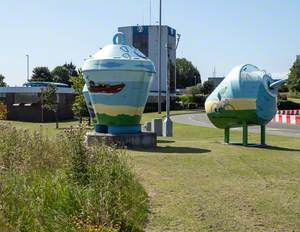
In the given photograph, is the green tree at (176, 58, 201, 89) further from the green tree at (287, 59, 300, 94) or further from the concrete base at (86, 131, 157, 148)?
the concrete base at (86, 131, 157, 148)

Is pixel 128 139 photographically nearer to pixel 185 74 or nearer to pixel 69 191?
pixel 69 191

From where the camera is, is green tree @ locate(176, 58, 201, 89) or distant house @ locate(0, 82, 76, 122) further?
green tree @ locate(176, 58, 201, 89)

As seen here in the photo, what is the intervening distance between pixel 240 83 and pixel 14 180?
12783 mm

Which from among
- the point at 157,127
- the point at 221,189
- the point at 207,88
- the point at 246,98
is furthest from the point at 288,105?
the point at 221,189

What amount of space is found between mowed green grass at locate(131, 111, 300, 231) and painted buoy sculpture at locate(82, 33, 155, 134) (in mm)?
2807

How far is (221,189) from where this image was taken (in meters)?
9.88

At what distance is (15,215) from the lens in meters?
6.40

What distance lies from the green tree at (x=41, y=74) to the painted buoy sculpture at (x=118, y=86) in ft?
362

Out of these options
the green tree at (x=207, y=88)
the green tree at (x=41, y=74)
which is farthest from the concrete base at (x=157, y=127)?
the green tree at (x=41, y=74)

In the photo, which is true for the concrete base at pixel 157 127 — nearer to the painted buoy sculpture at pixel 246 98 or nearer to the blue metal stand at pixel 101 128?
the painted buoy sculpture at pixel 246 98

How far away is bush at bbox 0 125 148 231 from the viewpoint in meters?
6.28

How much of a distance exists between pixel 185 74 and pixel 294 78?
4978 cm

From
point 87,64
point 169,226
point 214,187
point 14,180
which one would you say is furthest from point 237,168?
point 87,64

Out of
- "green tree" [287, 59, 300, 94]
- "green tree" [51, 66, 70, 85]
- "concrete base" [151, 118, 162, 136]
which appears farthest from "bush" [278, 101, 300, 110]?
"green tree" [51, 66, 70, 85]
